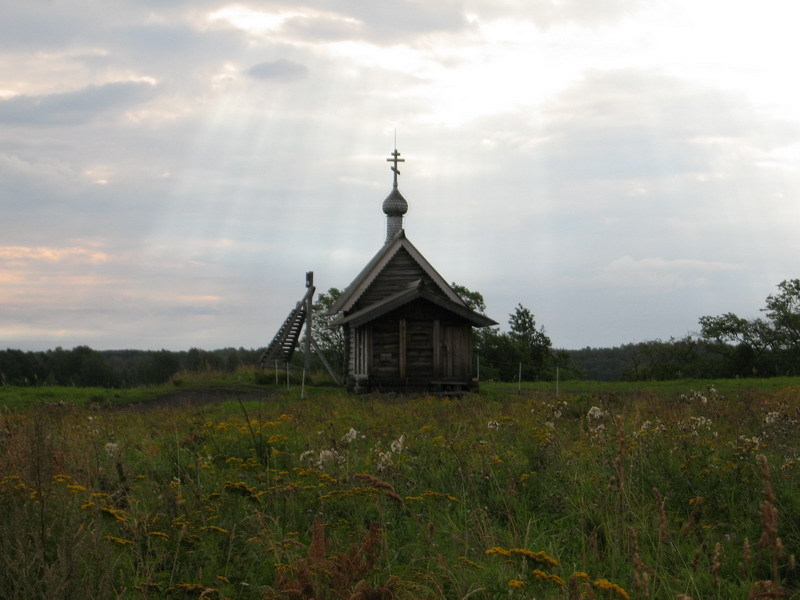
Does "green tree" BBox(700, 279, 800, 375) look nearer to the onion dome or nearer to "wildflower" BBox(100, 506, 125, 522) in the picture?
the onion dome

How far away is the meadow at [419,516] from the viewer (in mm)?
4191

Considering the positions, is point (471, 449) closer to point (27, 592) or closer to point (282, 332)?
→ point (27, 592)

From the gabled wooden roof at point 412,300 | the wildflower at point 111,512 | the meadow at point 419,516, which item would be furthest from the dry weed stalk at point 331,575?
the gabled wooden roof at point 412,300

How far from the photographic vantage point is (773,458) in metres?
7.03

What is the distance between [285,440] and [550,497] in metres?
4.07

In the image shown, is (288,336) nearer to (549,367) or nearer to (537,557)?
→ (549,367)

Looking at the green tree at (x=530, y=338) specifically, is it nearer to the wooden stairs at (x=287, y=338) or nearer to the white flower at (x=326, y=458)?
the wooden stairs at (x=287, y=338)

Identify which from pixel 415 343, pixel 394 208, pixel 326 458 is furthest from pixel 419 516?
pixel 394 208

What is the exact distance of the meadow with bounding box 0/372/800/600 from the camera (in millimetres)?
4191

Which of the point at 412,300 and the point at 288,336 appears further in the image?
the point at 288,336

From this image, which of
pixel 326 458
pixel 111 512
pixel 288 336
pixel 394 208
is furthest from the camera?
pixel 288 336

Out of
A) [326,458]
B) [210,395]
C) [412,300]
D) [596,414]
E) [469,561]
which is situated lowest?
[210,395]

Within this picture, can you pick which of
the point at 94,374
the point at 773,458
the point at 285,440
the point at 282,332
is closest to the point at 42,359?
the point at 94,374

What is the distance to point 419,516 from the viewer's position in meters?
5.70
